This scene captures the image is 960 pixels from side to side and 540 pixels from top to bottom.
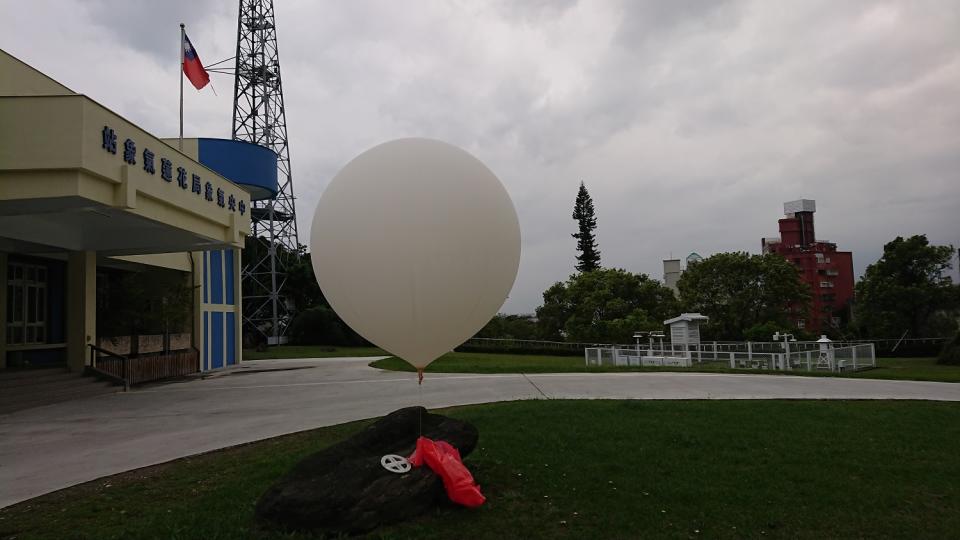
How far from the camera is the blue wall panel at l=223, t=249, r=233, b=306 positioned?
24.2 metres

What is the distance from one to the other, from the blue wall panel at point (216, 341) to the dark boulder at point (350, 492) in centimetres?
1940

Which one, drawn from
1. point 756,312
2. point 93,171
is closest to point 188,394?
point 93,171

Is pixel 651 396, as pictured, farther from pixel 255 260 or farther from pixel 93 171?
pixel 255 260

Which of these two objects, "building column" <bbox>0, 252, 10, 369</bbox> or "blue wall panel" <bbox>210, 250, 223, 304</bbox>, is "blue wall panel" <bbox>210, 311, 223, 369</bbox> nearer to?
"blue wall panel" <bbox>210, 250, 223, 304</bbox>

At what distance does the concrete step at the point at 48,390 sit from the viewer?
487 inches

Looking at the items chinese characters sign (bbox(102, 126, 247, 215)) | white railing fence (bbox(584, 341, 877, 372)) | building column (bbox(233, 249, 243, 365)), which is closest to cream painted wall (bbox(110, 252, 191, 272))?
building column (bbox(233, 249, 243, 365))

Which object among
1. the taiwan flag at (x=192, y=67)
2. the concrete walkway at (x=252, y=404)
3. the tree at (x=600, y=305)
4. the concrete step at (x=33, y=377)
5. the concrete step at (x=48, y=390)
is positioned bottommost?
the concrete walkway at (x=252, y=404)

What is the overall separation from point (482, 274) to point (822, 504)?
400 cm

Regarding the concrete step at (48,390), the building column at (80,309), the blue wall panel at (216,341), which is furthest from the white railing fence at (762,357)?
the building column at (80,309)

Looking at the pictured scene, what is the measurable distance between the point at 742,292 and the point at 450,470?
120 ft

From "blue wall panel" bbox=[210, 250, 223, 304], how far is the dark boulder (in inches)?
781

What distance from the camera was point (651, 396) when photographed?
11828mm

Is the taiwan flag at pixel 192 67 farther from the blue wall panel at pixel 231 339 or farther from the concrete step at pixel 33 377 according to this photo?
the blue wall panel at pixel 231 339

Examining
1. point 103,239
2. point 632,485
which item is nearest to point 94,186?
point 103,239
